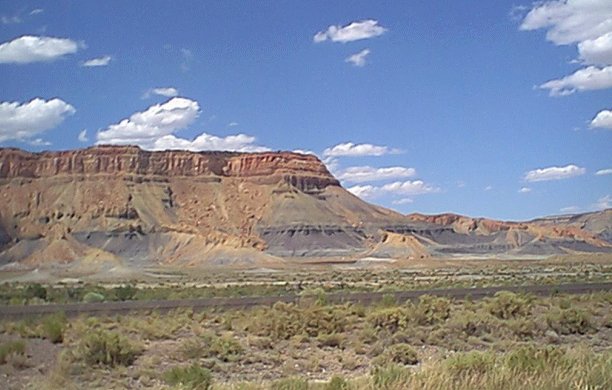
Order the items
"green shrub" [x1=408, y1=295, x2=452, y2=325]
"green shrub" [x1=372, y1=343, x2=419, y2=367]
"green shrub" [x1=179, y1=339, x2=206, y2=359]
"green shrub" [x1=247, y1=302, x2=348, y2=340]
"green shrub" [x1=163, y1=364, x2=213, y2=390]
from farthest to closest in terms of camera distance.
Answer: "green shrub" [x1=408, y1=295, x2=452, y2=325] < "green shrub" [x1=247, y1=302, x2=348, y2=340] < "green shrub" [x1=179, y1=339, x2=206, y2=359] < "green shrub" [x1=372, y1=343, x2=419, y2=367] < "green shrub" [x1=163, y1=364, x2=213, y2=390]

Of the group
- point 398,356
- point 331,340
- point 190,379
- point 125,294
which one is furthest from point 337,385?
point 125,294

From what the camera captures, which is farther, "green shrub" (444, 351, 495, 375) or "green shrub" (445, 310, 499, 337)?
"green shrub" (445, 310, 499, 337)

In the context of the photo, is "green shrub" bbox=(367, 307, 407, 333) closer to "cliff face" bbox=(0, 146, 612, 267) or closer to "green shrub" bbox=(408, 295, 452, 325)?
"green shrub" bbox=(408, 295, 452, 325)

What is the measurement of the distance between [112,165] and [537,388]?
562 feet

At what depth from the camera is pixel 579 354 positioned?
14.3 meters

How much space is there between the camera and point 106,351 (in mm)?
18953

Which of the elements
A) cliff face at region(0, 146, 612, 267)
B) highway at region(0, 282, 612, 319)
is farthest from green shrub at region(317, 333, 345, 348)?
cliff face at region(0, 146, 612, 267)

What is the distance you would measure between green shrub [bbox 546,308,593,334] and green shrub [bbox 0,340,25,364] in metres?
15.1

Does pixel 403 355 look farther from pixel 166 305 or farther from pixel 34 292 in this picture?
pixel 34 292

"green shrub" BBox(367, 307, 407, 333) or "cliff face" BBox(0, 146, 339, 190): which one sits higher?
"cliff face" BBox(0, 146, 339, 190)

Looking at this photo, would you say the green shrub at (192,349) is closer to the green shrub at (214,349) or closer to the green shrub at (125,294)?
the green shrub at (214,349)

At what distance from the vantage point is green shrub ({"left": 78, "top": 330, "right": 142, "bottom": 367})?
1872 centimetres

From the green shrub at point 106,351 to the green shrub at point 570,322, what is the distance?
505 inches

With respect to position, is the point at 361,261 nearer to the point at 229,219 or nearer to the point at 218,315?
the point at 229,219
